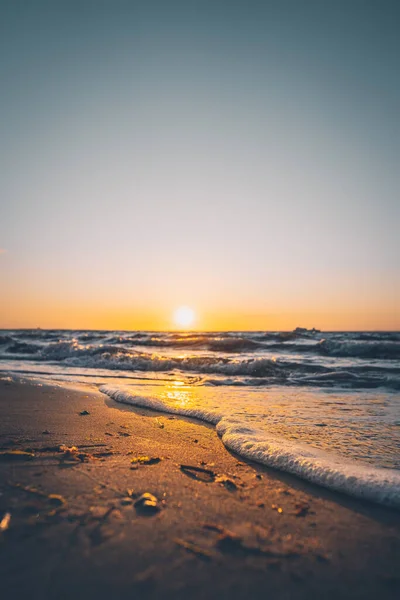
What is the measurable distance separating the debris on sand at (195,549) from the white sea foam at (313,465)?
4.08ft

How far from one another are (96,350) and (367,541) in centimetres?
1509

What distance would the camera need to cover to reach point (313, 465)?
2.91 meters

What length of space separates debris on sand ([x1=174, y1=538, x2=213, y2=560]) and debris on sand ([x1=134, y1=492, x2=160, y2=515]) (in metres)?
0.32

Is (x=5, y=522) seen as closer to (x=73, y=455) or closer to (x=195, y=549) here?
(x=195, y=549)

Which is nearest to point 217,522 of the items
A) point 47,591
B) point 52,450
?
point 47,591

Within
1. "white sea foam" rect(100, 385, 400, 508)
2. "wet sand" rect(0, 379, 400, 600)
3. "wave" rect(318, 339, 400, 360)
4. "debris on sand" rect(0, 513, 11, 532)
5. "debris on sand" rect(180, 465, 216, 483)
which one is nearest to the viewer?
"wet sand" rect(0, 379, 400, 600)

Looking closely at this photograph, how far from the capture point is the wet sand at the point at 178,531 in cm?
160

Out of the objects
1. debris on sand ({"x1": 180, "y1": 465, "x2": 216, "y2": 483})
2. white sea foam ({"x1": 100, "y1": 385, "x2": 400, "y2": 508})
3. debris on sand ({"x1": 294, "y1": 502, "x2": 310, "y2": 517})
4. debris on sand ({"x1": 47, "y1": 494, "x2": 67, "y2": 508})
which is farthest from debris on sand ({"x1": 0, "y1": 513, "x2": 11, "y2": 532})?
white sea foam ({"x1": 100, "y1": 385, "x2": 400, "y2": 508})

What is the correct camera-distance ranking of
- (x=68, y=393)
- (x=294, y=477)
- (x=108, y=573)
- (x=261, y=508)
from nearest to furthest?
1. (x=108, y=573)
2. (x=261, y=508)
3. (x=294, y=477)
4. (x=68, y=393)

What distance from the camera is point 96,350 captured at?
52.7ft

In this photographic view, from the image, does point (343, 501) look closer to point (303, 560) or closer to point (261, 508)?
point (261, 508)

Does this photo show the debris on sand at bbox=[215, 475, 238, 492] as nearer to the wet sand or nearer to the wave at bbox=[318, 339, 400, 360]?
the wet sand

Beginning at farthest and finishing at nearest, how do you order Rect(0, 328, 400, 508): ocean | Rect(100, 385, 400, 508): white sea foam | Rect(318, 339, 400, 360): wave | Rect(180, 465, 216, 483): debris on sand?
Rect(318, 339, 400, 360): wave, Rect(0, 328, 400, 508): ocean, Rect(180, 465, 216, 483): debris on sand, Rect(100, 385, 400, 508): white sea foam

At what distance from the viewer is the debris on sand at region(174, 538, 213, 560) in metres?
1.78
